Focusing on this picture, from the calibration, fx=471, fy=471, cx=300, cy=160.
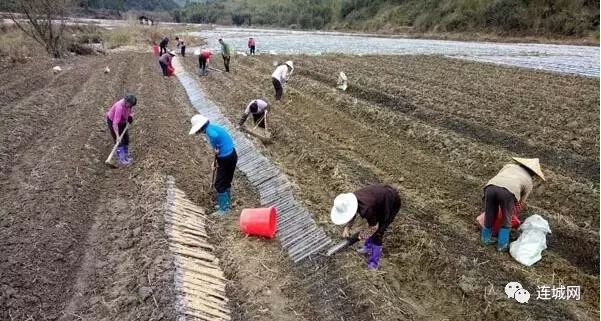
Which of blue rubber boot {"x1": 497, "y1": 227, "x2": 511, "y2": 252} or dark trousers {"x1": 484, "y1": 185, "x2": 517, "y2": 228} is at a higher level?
dark trousers {"x1": 484, "y1": 185, "x2": 517, "y2": 228}

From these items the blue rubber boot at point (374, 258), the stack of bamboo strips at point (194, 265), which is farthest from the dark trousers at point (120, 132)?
the blue rubber boot at point (374, 258)

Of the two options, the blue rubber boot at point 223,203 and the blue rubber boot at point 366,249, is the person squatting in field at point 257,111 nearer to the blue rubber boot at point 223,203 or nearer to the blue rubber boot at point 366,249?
the blue rubber boot at point 223,203

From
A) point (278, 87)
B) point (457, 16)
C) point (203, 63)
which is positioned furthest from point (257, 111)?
point (457, 16)

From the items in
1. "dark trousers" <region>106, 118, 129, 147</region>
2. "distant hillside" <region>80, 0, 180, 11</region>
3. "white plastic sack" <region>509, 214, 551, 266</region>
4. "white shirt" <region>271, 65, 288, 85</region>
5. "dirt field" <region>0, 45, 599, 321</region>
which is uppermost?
"white shirt" <region>271, 65, 288, 85</region>

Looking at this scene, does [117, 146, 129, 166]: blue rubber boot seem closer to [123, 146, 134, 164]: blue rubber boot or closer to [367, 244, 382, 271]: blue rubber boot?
[123, 146, 134, 164]: blue rubber boot

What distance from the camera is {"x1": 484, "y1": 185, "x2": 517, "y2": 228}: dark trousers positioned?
5656 millimetres

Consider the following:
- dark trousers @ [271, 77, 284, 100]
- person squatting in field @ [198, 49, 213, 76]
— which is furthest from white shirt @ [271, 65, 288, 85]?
person squatting in field @ [198, 49, 213, 76]

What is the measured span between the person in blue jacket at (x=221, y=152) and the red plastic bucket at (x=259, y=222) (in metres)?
0.76

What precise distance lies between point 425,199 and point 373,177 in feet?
3.86

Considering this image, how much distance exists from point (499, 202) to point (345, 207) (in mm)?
2113

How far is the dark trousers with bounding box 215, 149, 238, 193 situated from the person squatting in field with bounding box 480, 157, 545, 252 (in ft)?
11.5

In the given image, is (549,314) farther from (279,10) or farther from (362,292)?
(279,10)

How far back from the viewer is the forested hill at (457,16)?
39.9m

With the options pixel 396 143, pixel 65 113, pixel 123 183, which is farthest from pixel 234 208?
pixel 65 113
